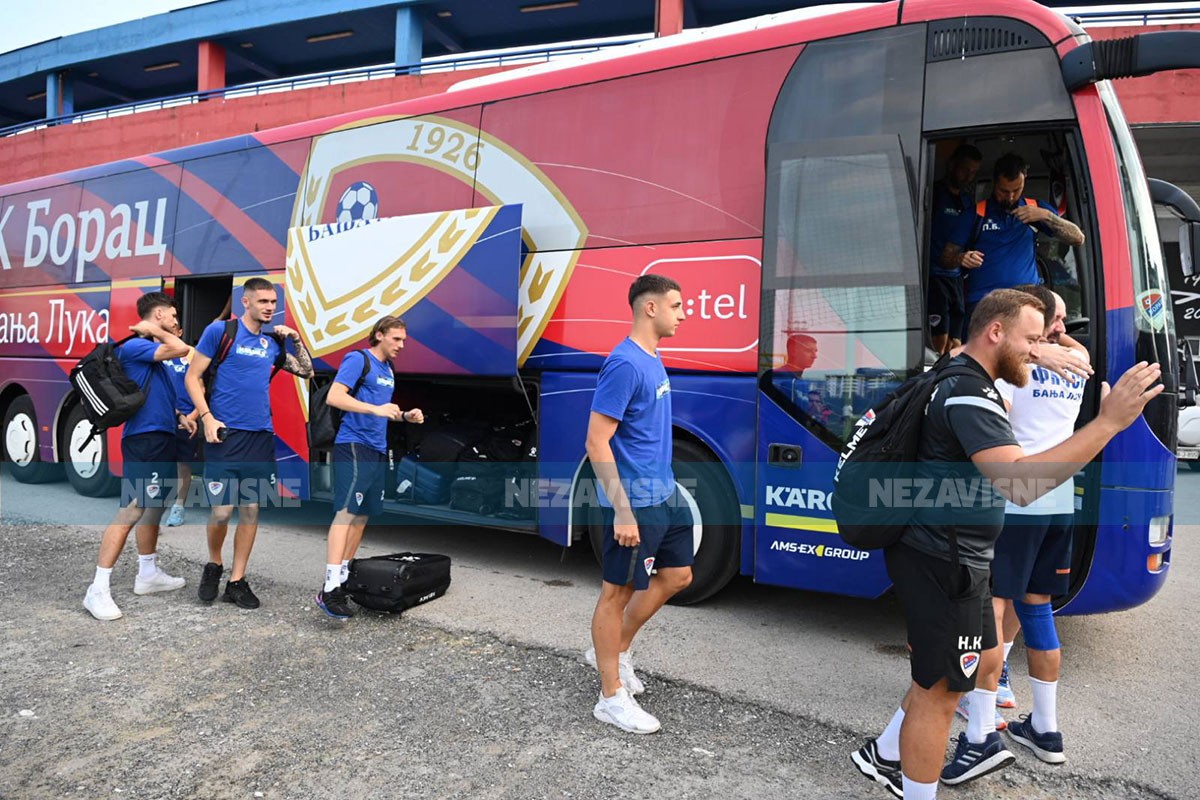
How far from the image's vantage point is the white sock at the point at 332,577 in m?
4.63

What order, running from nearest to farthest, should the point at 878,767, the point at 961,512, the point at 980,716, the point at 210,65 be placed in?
the point at 961,512, the point at 878,767, the point at 980,716, the point at 210,65

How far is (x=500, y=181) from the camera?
18.4 ft

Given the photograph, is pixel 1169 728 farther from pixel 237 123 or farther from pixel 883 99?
pixel 237 123

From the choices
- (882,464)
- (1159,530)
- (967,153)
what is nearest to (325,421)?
(882,464)

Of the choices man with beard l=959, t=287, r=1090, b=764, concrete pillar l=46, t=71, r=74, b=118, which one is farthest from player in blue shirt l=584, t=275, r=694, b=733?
concrete pillar l=46, t=71, r=74, b=118

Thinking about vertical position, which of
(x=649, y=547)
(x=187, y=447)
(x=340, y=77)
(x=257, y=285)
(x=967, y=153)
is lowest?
(x=649, y=547)

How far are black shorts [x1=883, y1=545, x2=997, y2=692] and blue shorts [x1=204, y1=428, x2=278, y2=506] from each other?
3.95 meters

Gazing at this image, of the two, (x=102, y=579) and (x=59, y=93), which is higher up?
(x=59, y=93)

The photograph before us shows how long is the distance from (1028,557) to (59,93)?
104ft

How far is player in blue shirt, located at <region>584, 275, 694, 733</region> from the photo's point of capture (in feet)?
10.6

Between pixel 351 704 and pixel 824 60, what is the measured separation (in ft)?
13.2

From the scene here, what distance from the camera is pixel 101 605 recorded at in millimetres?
4609

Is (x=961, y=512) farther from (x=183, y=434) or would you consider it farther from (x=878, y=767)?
(x=183, y=434)

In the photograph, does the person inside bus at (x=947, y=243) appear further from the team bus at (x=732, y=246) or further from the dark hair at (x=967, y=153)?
the team bus at (x=732, y=246)
